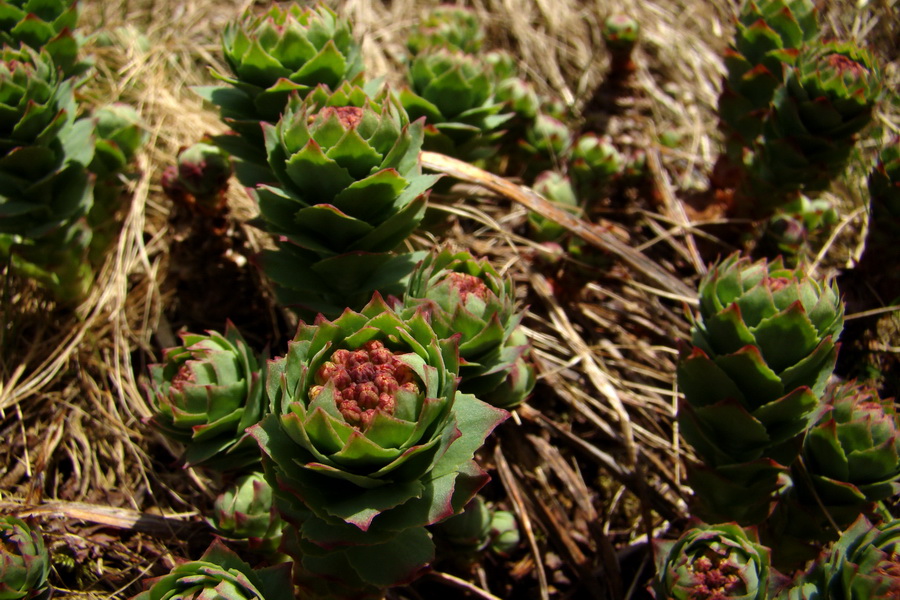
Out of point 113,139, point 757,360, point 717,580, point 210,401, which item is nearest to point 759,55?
point 757,360

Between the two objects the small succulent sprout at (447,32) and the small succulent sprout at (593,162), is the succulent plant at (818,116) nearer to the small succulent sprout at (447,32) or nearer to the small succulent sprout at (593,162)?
the small succulent sprout at (593,162)

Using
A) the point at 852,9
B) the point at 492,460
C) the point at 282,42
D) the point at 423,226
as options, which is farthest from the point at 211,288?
the point at 852,9

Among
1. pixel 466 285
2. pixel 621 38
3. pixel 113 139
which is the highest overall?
pixel 621 38

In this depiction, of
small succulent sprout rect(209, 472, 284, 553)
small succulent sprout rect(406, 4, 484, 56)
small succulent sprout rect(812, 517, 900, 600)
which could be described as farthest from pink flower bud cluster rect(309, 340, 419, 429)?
small succulent sprout rect(406, 4, 484, 56)

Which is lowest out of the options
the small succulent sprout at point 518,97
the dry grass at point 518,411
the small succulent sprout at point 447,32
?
the dry grass at point 518,411

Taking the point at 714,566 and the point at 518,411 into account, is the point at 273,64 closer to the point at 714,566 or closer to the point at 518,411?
the point at 518,411

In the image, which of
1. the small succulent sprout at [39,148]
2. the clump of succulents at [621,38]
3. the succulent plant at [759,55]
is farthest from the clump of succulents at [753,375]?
the small succulent sprout at [39,148]

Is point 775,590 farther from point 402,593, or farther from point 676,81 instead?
point 676,81
